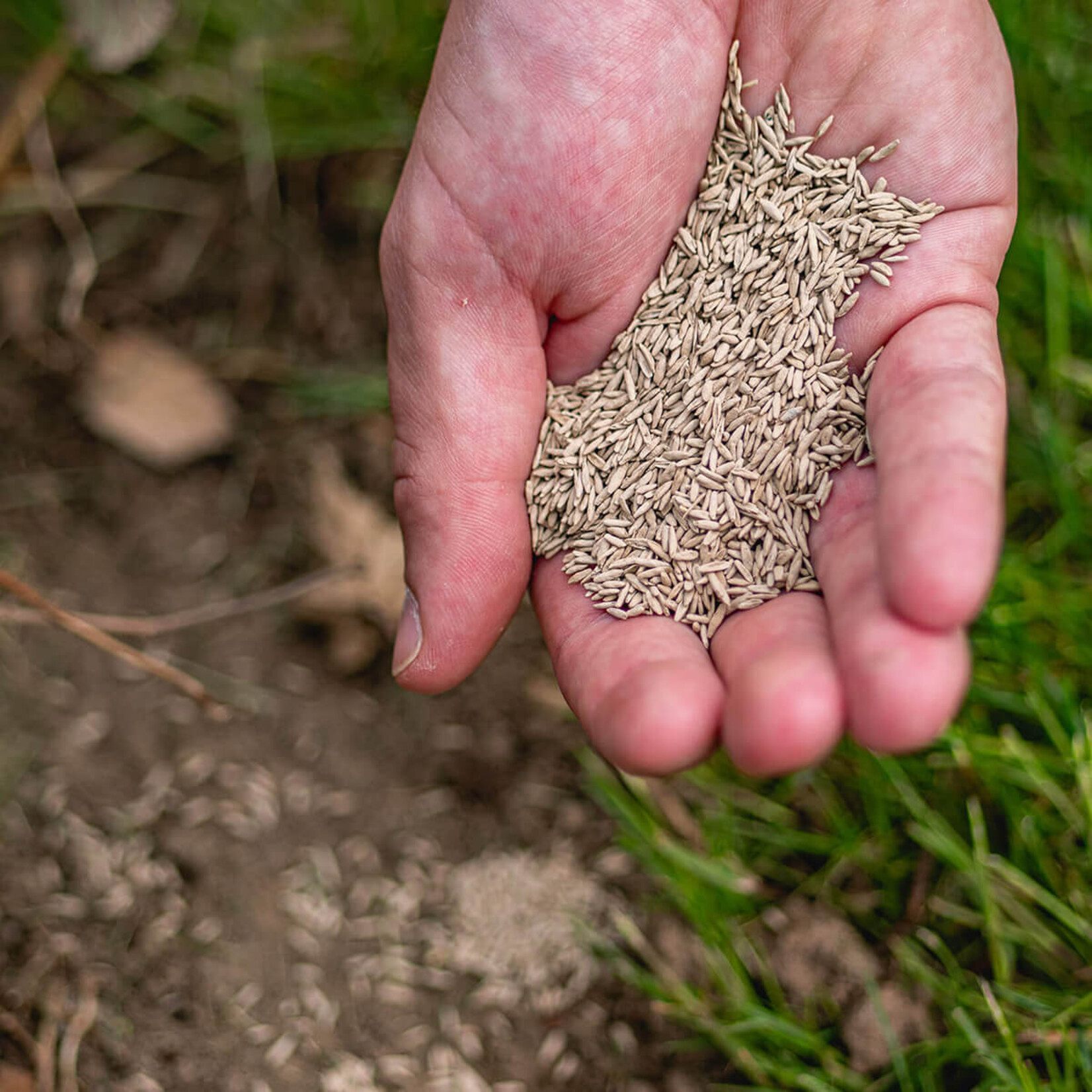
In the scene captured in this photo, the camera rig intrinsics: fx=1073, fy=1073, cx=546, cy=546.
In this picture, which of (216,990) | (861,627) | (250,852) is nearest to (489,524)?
(861,627)

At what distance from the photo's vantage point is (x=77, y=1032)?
7.42 ft

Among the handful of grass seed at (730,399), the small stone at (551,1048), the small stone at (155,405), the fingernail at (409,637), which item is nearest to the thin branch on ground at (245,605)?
the small stone at (155,405)

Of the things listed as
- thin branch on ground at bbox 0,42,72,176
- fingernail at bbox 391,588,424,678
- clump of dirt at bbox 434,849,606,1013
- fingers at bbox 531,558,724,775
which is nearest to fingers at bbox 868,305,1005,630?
fingers at bbox 531,558,724,775

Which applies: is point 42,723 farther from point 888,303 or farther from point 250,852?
point 888,303

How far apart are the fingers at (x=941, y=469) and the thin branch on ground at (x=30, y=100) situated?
2.87 m

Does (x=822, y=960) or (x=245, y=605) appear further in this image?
(x=245, y=605)

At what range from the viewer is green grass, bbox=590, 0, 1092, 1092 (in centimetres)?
217

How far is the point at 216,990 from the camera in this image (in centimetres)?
238

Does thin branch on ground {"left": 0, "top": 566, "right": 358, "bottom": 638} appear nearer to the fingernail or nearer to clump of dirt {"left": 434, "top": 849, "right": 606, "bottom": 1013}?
the fingernail

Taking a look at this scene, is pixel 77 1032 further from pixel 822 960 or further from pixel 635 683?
pixel 822 960

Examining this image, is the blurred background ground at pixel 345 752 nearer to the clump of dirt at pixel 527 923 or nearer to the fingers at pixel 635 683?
the clump of dirt at pixel 527 923

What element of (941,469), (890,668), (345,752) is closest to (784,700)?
(890,668)

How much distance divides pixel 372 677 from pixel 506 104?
4.85ft

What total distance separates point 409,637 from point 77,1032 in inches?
43.1
